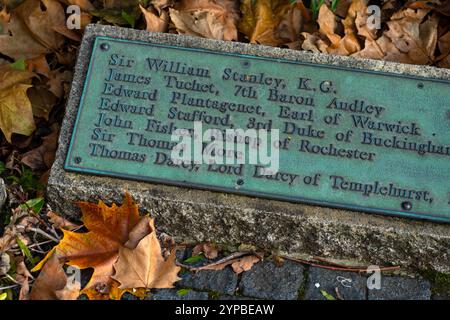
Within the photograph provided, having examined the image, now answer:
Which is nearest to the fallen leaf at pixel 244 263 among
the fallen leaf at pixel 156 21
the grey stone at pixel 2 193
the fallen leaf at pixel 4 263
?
the fallen leaf at pixel 4 263

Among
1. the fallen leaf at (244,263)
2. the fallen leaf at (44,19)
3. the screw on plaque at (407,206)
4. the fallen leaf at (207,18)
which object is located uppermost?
the fallen leaf at (207,18)

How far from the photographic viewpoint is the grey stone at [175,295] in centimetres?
279

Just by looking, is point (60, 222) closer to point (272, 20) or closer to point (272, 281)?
point (272, 281)

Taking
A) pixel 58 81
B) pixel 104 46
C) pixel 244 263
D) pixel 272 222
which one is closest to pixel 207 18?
pixel 104 46

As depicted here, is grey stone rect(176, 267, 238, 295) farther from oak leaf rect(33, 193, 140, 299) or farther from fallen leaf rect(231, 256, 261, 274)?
oak leaf rect(33, 193, 140, 299)

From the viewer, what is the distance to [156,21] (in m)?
3.49

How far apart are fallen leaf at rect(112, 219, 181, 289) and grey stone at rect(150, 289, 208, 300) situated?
0.04m

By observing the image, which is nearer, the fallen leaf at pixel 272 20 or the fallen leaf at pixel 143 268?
the fallen leaf at pixel 143 268

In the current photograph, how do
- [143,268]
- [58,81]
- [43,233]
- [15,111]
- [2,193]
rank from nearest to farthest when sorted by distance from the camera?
[143,268], [43,233], [2,193], [15,111], [58,81]

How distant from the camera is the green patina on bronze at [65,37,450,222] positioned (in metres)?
2.82

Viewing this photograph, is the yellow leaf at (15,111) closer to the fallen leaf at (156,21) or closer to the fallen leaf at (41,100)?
the fallen leaf at (41,100)

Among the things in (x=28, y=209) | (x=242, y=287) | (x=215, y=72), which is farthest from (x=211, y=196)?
(x=28, y=209)

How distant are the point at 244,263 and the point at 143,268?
1.50ft

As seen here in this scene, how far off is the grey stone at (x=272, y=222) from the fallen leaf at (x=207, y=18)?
0.80 metres
